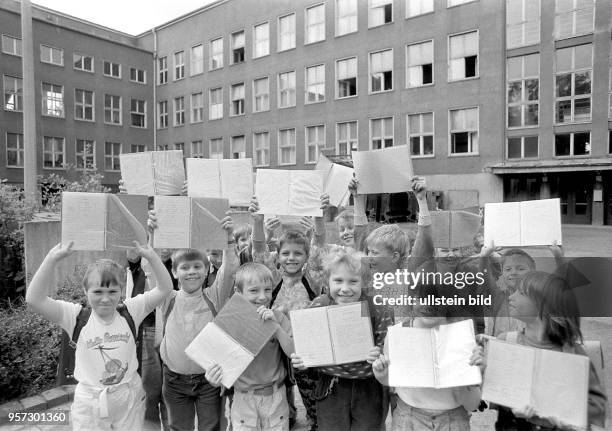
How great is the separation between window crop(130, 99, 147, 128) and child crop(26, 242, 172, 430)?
110 feet

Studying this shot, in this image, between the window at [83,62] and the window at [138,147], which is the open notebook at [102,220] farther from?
the window at [138,147]

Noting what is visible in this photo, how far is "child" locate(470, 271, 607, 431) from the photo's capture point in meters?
2.02

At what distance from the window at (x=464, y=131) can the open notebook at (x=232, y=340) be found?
21867mm

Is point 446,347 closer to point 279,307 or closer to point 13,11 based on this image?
point 279,307

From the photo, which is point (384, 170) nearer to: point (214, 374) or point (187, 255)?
point (187, 255)

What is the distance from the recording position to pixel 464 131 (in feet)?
73.6

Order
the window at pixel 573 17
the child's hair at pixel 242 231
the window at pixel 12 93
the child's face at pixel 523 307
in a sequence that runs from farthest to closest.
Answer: the window at pixel 12 93 < the window at pixel 573 17 < the child's hair at pixel 242 231 < the child's face at pixel 523 307

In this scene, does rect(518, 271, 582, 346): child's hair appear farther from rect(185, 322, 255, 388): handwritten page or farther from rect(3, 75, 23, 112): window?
rect(3, 75, 23, 112): window

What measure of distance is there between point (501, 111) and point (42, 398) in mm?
22127

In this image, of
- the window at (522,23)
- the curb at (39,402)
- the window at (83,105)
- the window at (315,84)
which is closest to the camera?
the curb at (39,402)

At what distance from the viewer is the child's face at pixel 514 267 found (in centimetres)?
256

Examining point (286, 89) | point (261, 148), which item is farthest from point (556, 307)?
point (261, 148)

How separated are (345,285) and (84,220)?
1471 mm

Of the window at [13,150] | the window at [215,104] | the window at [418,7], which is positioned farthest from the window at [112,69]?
the window at [418,7]
